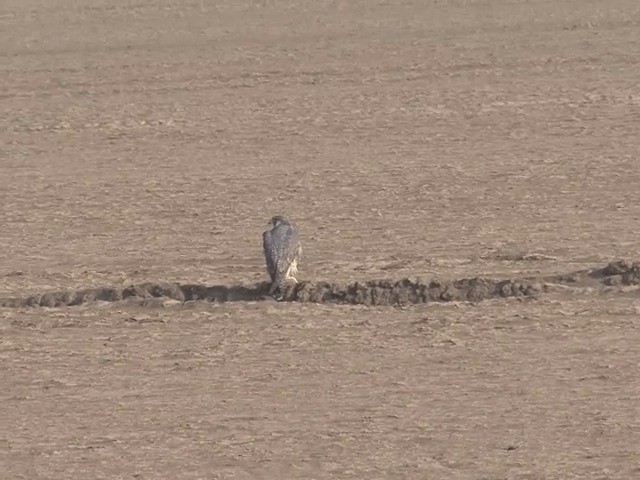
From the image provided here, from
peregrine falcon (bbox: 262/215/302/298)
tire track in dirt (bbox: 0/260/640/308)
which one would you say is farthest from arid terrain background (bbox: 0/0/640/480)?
peregrine falcon (bbox: 262/215/302/298)

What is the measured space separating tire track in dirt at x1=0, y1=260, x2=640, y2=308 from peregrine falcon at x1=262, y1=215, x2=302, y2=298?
0.37 feet

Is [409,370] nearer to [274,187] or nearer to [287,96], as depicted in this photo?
[274,187]

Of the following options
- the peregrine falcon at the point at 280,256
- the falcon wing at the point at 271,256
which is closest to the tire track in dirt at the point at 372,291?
the peregrine falcon at the point at 280,256

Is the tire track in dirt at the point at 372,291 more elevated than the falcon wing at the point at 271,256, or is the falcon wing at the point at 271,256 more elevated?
the falcon wing at the point at 271,256

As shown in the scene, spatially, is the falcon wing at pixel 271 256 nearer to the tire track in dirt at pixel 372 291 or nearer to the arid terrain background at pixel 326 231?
the tire track in dirt at pixel 372 291

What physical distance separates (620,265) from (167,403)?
380 cm

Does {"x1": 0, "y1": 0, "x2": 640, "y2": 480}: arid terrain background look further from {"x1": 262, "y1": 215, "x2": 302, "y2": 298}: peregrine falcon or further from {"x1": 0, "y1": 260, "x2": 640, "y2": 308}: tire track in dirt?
{"x1": 262, "y1": 215, "x2": 302, "y2": 298}: peregrine falcon

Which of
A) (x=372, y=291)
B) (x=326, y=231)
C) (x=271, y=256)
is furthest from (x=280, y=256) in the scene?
(x=326, y=231)

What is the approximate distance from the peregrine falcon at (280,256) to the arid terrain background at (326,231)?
0.33m

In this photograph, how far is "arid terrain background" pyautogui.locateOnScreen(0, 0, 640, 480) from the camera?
378 inches

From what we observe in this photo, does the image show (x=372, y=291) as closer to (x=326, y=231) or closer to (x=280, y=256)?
(x=280, y=256)

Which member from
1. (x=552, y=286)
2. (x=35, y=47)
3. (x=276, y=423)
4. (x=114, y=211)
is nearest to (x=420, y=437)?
(x=276, y=423)

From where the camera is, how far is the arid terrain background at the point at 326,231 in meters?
9.61

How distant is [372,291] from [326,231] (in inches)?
86.2
